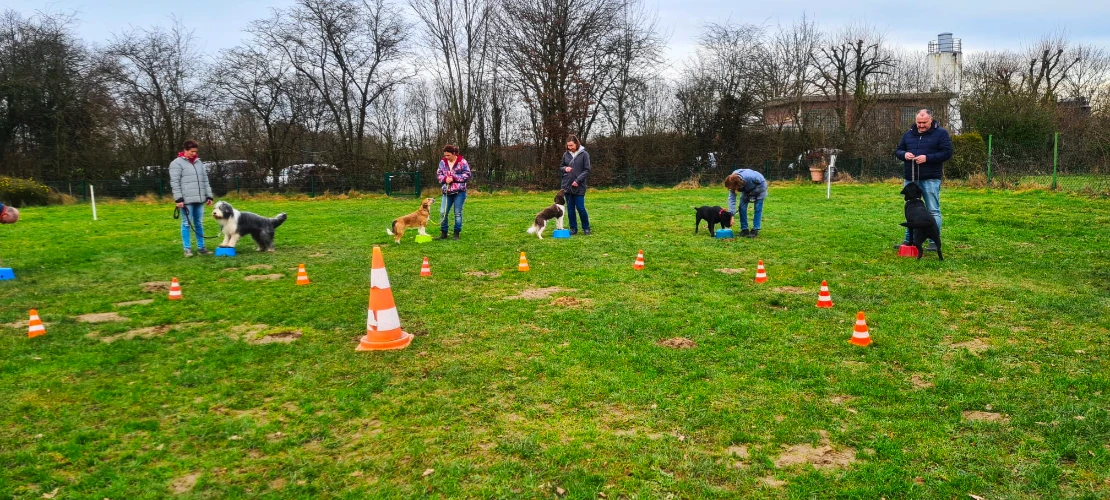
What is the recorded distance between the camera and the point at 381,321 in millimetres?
4547

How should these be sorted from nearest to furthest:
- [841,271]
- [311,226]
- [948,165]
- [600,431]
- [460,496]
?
1. [460,496]
2. [600,431]
3. [841,271]
4. [311,226]
5. [948,165]

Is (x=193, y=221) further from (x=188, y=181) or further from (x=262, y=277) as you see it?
(x=262, y=277)

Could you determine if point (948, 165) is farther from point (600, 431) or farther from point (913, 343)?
point (600, 431)

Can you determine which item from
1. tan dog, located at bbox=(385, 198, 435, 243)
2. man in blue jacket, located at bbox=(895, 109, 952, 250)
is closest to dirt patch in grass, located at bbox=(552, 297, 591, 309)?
man in blue jacket, located at bbox=(895, 109, 952, 250)

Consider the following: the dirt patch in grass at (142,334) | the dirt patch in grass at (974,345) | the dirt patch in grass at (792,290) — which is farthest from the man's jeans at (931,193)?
the dirt patch in grass at (142,334)

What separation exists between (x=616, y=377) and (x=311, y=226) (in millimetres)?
11204

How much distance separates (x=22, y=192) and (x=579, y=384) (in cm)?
2507

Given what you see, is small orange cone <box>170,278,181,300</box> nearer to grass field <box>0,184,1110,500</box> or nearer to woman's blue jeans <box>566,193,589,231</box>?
grass field <box>0,184,1110,500</box>

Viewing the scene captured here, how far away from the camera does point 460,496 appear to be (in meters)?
2.57

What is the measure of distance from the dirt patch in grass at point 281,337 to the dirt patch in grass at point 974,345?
4839mm

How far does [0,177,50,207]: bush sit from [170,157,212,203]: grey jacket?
55.0ft

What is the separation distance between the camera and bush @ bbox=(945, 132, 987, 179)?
20.9 metres

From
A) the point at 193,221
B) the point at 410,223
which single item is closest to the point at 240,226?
the point at 193,221

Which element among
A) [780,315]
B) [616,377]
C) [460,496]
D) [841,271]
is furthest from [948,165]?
[460,496]
